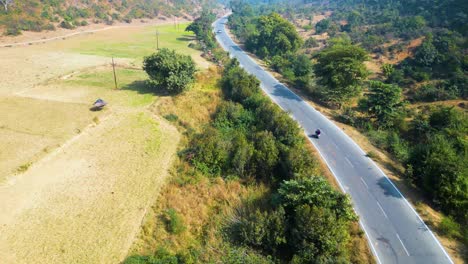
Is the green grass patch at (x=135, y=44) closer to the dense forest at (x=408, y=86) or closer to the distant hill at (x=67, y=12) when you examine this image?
the distant hill at (x=67, y=12)

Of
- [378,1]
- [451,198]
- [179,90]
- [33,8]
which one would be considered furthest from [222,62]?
[378,1]

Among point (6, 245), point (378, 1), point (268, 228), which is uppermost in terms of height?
point (378, 1)

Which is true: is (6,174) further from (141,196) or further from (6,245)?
(141,196)

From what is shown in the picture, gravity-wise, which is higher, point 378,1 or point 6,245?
point 378,1

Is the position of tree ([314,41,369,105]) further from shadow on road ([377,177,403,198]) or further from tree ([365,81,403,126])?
shadow on road ([377,177,403,198])

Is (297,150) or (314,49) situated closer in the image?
(297,150)

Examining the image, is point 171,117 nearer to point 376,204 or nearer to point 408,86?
point 376,204
